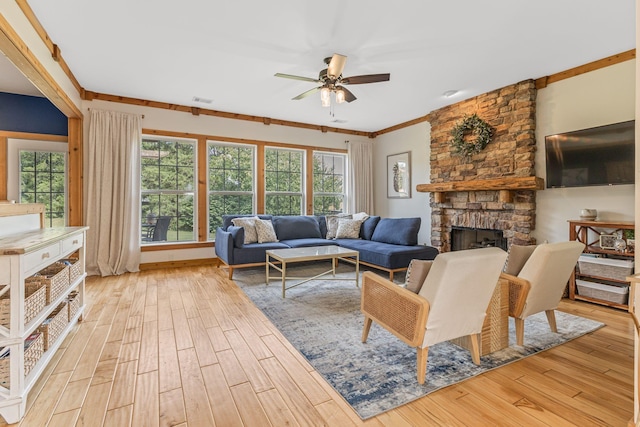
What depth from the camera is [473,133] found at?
15.5ft

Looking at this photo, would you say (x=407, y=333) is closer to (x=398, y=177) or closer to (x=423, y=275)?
(x=423, y=275)

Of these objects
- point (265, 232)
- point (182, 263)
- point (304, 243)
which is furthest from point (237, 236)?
point (182, 263)

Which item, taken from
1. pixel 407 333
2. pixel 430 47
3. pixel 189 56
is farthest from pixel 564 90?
pixel 189 56

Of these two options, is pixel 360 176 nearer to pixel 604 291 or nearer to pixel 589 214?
pixel 589 214

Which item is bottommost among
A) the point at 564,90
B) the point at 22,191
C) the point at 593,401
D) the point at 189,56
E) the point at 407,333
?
the point at 593,401

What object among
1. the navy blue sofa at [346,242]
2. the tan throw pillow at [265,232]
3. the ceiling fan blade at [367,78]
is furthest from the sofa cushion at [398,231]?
the ceiling fan blade at [367,78]

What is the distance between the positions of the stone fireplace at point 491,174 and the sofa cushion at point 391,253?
926 mm

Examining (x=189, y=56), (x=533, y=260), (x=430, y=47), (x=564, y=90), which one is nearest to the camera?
(x=533, y=260)

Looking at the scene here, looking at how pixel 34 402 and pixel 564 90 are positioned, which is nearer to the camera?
pixel 34 402

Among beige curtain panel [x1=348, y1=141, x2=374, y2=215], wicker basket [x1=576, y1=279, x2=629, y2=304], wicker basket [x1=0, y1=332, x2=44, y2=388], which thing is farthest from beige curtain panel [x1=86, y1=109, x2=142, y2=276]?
wicker basket [x1=576, y1=279, x2=629, y2=304]

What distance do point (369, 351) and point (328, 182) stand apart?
4727 mm

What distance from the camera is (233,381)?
1952 millimetres

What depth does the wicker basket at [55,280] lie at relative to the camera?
2096 mm

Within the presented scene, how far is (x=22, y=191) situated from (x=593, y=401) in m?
6.66
